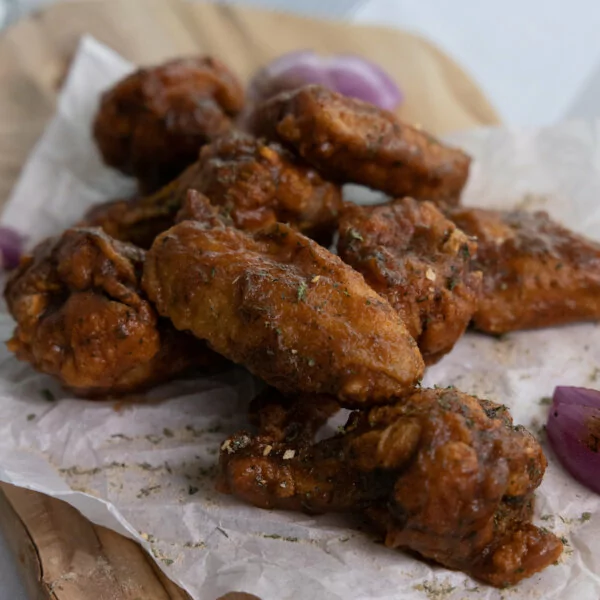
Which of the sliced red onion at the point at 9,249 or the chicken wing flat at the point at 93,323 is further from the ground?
the chicken wing flat at the point at 93,323

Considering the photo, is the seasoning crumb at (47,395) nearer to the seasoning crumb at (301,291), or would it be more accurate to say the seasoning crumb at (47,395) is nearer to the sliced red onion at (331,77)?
the seasoning crumb at (301,291)

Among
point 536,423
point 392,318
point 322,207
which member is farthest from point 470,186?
point 392,318

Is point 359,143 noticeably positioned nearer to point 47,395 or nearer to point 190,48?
point 47,395

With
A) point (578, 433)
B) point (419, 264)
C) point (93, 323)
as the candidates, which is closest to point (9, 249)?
point (93, 323)

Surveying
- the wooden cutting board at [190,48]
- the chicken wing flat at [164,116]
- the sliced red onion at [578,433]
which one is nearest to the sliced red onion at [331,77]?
the wooden cutting board at [190,48]

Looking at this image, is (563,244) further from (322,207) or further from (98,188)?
(98,188)

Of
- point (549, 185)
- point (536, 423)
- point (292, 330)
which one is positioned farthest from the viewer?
point (549, 185)
